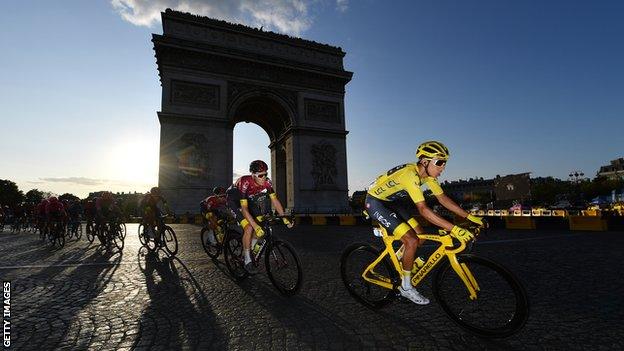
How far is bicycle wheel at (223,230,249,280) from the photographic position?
16.7ft

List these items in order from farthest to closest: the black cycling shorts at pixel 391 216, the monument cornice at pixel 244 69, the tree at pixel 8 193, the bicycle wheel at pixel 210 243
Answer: the tree at pixel 8 193
the monument cornice at pixel 244 69
the bicycle wheel at pixel 210 243
the black cycling shorts at pixel 391 216

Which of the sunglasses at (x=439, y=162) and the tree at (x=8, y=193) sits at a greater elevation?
the tree at (x=8, y=193)

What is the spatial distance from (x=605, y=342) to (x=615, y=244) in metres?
8.08

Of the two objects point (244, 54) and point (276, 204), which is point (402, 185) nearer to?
point (276, 204)

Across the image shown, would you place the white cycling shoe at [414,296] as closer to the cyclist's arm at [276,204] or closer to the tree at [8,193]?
the cyclist's arm at [276,204]

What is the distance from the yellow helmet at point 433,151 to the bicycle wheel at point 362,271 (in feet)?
3.59

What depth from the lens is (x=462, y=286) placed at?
2961 millimetres

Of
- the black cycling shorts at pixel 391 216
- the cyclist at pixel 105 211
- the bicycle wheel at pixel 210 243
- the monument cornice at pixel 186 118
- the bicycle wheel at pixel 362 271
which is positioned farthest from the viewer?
the monument cornice at pixel 186 118

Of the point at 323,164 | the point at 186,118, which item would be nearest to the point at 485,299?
the point at 186,118

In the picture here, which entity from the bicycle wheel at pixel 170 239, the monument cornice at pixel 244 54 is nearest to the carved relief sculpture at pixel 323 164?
the monument cornice at pixel 244 54

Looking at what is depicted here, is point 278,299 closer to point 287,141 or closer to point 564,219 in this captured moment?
point 564,219

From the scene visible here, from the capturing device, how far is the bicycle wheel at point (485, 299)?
2.64m

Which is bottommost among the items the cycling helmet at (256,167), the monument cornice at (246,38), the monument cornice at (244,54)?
the cycling helmet at (256,167)

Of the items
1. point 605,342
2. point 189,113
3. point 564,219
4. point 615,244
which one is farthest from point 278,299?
point 189,113
